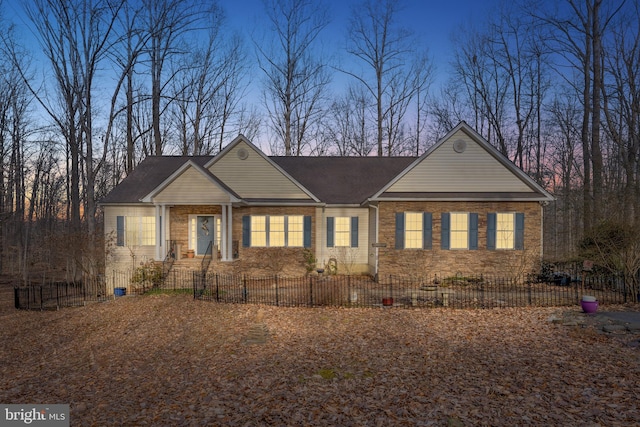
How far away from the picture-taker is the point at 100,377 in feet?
25.5

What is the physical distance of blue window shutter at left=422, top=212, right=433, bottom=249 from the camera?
1719cm

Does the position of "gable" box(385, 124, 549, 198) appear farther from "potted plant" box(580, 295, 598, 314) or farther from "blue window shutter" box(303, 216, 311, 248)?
"potted plant" box(580, 295, 598, 314)

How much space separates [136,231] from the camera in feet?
61.8

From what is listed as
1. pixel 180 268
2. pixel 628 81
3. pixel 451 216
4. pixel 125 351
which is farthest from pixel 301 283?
pixel 628 81

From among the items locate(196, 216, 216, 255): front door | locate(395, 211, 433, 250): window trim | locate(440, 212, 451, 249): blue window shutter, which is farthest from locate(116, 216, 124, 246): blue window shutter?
locate(440, 212, 451, 249): blue window shutter

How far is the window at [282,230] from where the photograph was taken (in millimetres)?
18609

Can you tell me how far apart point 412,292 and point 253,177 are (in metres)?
9.15

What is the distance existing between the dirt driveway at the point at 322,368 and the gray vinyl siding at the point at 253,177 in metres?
7.63

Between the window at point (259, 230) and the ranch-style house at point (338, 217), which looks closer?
the ranch-style house at point (338, 217)

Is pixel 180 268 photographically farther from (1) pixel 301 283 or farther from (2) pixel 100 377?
(2) pixel 100 377

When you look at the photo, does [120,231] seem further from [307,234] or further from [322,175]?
[322,175]

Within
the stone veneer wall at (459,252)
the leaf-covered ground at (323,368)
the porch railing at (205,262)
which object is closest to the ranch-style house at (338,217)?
the stone veneer wall at (459,252)

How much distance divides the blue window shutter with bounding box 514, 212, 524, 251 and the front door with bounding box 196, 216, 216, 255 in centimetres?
1357

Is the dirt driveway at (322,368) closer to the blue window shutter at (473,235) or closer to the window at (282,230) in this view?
the blue window shutter at (473,235)
